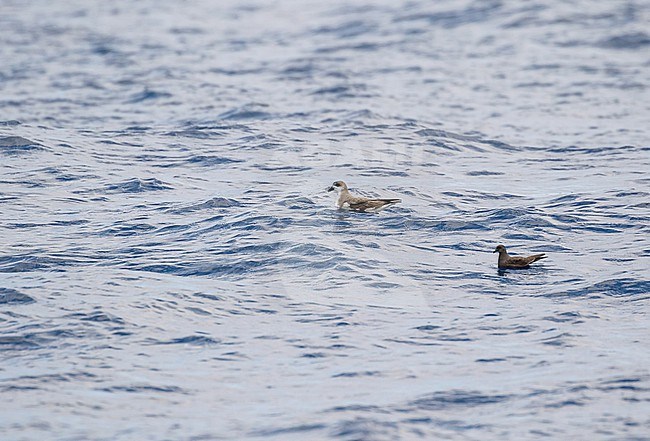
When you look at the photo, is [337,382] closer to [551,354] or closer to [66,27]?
[551,354]

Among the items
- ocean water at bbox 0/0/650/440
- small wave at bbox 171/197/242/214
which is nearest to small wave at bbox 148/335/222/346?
ocean water at bbox 0/0/650/440

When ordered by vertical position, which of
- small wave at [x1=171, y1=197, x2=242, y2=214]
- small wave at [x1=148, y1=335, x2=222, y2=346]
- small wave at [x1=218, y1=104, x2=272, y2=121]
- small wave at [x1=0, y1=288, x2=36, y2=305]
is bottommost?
small wave at [x1=148, y1=335, x2=222, y2=346]

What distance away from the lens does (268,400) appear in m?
11.8

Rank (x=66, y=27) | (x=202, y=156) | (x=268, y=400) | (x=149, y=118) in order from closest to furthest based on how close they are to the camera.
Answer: (x=268, y=400) → (x=202, y=156) → (x=149, y=118) → (x=66, y=27)

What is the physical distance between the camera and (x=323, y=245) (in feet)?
56.4

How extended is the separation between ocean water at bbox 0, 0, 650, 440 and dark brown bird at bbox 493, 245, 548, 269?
20 cm

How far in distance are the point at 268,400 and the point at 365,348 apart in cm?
179

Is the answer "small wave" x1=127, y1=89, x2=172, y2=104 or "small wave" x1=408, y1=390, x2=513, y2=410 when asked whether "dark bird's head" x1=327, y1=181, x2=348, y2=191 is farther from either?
"small wave" x1=127, y1=89, x2=172, y2=104

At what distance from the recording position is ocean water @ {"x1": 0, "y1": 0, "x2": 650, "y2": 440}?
464 inches

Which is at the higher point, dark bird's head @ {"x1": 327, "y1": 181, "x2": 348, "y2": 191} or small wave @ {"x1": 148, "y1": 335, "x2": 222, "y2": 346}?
dark bird's head @ {"x1": 327, "y1": 181, "x2": 348, "y2": 191}

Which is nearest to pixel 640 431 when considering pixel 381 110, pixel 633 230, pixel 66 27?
pixel 633 230

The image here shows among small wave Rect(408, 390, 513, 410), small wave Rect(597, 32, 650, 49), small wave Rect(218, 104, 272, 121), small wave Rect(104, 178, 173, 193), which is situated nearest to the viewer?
small wave Rect(408, 390, 513, 410)

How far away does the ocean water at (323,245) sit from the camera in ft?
38.7

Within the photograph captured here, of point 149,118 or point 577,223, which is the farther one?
point 149,118
